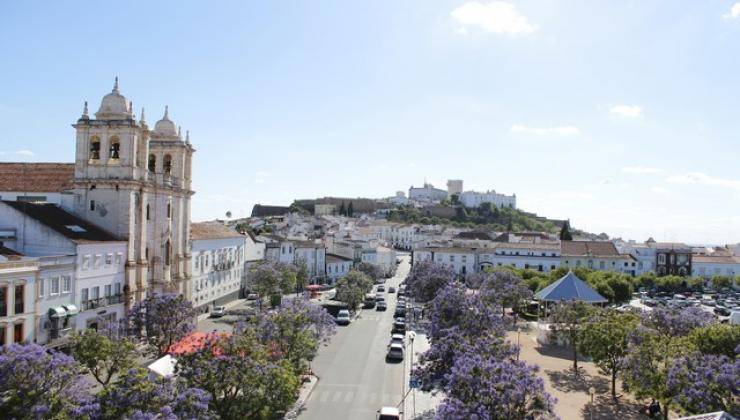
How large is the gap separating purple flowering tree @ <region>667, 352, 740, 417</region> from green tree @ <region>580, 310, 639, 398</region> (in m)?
7.38

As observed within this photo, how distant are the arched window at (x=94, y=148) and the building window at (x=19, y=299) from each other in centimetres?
1351

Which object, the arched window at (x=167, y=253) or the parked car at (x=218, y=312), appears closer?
the arched window at (x=167, y=253)

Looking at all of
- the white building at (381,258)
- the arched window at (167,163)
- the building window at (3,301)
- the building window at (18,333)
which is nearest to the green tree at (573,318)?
the building window at (18,333)

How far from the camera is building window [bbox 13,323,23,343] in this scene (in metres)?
29.0

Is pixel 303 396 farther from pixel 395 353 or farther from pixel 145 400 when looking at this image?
pixel 145 400

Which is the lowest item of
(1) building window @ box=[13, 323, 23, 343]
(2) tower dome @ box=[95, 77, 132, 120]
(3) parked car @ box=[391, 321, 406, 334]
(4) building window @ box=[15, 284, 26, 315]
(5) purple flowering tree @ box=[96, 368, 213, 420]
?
(3) parked car @ box=[391, 321, 406, 334]

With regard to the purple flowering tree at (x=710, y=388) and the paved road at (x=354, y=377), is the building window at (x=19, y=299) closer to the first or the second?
the paved road at (x=354, y=377)

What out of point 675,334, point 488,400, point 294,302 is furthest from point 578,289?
point 488,400

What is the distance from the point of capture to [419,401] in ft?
93.1

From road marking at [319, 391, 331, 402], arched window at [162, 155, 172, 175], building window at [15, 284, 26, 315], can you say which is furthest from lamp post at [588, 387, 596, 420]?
arched window at [162, 155, 172, 175]

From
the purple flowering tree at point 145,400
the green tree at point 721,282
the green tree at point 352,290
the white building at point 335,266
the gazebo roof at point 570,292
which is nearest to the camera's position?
the purple flowering tree at point 145,400

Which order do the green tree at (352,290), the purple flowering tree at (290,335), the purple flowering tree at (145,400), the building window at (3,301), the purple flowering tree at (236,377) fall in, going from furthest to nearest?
the green tree at (352,290) → the building window at (3,301) → the purple flowering tree at (290,335) → the purple flowering tree at (236,377) → the purple flowering tree at (145,400)

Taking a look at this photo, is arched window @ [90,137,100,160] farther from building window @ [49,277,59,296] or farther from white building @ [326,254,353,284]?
white building @ [326,254,353,284]

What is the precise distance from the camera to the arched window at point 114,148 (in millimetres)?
40062
